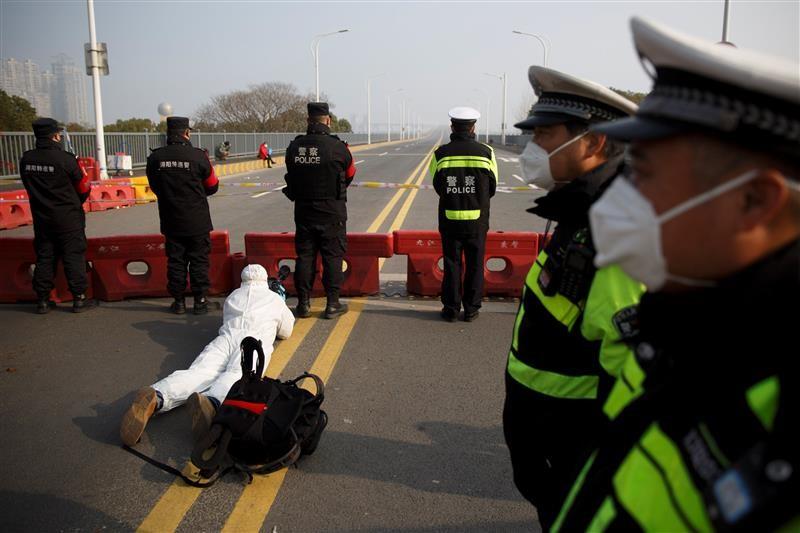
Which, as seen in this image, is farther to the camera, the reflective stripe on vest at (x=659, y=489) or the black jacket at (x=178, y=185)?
the black jacket at (x=178, y=185)

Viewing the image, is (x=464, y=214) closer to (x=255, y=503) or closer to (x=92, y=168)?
(x=255, y=503)

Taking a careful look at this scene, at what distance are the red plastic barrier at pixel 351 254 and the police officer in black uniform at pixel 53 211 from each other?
1776mm

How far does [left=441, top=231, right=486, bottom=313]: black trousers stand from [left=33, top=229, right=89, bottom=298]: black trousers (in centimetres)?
387

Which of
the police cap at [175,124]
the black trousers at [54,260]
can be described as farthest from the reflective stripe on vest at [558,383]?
the black trousers at [54,260]

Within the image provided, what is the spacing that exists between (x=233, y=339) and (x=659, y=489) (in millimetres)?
4051

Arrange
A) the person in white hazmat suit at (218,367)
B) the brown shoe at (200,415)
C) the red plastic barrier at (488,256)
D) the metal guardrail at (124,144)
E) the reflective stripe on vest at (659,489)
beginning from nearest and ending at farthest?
1. the reflective stripe on vest at (659,489)
2. the brown shoe at (200,415)
3. the person in white hazmat suit at (218,367)
4. the red plastic barrier at (488,256)
5. the metal guardrail at (124,144)

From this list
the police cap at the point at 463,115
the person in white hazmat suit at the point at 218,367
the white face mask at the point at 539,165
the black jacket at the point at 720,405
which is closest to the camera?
the black jacket at the point at 720,405

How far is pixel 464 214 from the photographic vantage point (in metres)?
6.05

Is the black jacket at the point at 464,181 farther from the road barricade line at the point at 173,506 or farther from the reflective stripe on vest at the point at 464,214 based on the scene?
the road barricade line at the point at 173,506

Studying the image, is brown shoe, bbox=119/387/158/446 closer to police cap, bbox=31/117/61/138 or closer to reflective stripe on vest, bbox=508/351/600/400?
reflective stripe on vest, bbox=508/351/600/400

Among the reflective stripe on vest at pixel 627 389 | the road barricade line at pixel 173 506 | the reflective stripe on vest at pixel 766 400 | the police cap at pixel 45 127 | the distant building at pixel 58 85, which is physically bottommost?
the road barricade line at pixel 173 506

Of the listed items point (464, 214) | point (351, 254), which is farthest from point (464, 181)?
point (351, 254)

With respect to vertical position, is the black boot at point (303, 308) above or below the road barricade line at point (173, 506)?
above

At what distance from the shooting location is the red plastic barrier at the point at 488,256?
7086 mm
